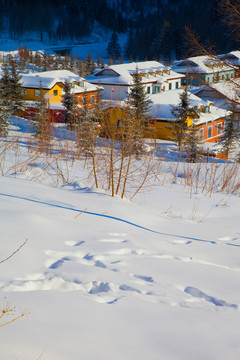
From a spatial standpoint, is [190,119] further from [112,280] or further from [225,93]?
[112,280]

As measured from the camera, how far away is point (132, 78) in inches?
1334

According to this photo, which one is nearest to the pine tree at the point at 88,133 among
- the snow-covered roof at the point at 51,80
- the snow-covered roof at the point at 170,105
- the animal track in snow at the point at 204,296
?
the animal track in snow at the point at 204,296

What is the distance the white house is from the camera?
3319cm

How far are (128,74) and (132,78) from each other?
1583mm

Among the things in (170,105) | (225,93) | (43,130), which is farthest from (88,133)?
(170,105)

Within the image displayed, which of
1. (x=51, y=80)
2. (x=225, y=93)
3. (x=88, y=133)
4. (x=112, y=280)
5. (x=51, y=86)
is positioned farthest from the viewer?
(x=51, y=80)

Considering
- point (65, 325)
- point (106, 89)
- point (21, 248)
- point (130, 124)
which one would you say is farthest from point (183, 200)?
point (106, 89)

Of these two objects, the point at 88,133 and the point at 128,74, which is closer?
the point at 88,133

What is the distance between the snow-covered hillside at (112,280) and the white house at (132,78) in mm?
29093

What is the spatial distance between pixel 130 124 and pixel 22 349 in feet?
12.5

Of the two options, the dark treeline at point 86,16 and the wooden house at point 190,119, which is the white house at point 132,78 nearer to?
the wooden house at point 190,119

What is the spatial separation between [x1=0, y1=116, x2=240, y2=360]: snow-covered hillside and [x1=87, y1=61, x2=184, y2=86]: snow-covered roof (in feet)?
98.0

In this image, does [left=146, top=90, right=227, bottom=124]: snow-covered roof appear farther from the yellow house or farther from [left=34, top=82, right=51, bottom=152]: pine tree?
[left=34, top=82, right=51, bottom=152]: pine tree

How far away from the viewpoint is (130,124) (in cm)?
488
